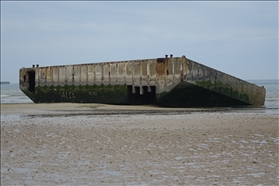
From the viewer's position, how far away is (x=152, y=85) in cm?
1997

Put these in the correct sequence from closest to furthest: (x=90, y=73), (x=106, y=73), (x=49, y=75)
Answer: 1. (x=106, y=73)
2. (x=90, y=73)
3. (x=49, y=75)

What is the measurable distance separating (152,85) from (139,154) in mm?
12663

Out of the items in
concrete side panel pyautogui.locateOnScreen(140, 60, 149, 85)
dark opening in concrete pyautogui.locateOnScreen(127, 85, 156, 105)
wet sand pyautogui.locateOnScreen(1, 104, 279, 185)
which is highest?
concrete side panel pyautogui.locateOnScreen(140, 60, 149, 85)

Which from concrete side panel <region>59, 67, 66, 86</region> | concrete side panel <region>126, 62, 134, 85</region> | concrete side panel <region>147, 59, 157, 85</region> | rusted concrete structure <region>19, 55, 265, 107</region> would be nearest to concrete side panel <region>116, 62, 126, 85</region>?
rusted concrete structure <region>19, 55, 265, 107</region>

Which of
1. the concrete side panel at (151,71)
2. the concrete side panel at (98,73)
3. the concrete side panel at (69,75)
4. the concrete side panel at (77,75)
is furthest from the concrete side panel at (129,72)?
the concrete side panel at (69,75)

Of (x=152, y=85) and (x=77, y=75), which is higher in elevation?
(x=77, y=75)

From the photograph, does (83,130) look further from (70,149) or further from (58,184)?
(58,184)

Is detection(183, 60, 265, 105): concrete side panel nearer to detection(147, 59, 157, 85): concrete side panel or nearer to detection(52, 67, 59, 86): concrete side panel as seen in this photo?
detection(147, 59, 157, 85): concrete side panel

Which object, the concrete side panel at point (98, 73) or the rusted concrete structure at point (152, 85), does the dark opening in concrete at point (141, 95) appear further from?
the concrete side panel at point (98, 73)

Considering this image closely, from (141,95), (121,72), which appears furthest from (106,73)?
(141,95)

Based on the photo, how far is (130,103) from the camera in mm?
21219

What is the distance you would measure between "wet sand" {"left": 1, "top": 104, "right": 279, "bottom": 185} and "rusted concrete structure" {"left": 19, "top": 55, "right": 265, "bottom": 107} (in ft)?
25.9

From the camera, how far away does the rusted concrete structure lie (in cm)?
1923

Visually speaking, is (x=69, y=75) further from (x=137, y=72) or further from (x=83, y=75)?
(x=137, y=72)
